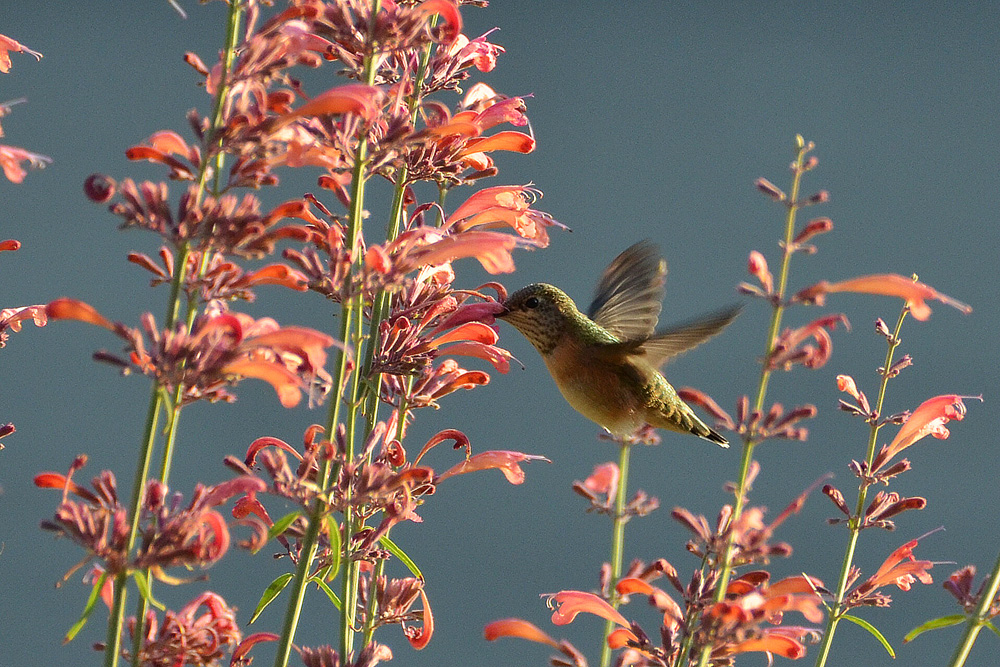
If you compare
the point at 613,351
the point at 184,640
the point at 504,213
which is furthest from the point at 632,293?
the point at 184,640

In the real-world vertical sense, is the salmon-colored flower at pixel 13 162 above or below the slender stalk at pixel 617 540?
above

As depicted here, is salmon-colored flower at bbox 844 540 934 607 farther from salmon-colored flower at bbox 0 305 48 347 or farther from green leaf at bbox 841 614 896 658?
salmon-colored flower at bbox 0 305 48 347

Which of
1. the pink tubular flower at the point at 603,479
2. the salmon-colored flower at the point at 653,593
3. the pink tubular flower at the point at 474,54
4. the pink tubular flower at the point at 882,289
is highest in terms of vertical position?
the pink tubular flower at the point at 474,54

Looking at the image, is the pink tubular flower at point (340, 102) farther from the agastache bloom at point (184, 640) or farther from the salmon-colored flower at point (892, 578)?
the salmon-colored flower at point (892, 578)

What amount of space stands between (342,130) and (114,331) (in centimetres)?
47

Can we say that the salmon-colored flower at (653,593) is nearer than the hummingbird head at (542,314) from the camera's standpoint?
Yes

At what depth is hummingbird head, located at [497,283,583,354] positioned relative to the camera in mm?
2516

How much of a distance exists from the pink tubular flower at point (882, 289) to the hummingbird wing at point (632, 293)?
2.60ft

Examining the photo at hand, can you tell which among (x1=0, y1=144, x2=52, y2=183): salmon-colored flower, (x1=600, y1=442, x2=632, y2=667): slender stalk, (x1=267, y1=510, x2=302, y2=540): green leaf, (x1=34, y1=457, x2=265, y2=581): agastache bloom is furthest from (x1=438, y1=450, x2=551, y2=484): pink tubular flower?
(x1=0, y1=144, x2=52, y2=183): salmon-colored flower

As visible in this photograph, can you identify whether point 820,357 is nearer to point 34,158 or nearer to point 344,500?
point 344,500

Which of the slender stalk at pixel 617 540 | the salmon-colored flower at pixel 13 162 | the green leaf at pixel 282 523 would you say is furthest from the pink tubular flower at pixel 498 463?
the salmon-colored flower at pixel 13 162

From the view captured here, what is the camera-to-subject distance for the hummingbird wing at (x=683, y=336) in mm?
1807

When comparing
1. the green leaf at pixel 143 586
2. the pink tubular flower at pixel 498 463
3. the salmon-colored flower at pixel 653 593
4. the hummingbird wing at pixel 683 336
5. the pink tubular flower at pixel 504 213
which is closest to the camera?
the green leaf at pixel 143 586

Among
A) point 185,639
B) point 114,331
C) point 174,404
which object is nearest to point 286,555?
point 185,639
